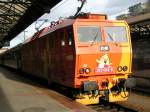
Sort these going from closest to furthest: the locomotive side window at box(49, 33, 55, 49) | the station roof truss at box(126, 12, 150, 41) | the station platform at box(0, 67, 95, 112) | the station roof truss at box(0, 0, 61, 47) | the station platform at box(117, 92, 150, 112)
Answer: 1. the station platform at box(0, 67, 95, 112)
2. the station platform at box(117, 92, 150, 112)
3. the locomotive side window at box(49, 33, 55, 49)
4. the station roof truss at box(126, 12, 150, 41)
5. the station roof truss at box(0, 0, 61, 47)

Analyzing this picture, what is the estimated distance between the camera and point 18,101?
1373cm

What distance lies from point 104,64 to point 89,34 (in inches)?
45.0

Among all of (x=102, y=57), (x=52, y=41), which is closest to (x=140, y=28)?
(x=52, y=41)

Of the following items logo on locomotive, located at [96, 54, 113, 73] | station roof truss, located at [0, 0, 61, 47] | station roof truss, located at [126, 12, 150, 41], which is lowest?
logo on locomotive, located at [96, 54, 113, 73]

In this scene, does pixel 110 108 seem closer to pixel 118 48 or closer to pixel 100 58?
pixel 100 58

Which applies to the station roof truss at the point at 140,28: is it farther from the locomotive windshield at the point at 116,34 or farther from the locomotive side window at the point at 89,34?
the locomotive side window at the point at 89,34

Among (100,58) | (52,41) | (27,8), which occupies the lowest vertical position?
(100,58)

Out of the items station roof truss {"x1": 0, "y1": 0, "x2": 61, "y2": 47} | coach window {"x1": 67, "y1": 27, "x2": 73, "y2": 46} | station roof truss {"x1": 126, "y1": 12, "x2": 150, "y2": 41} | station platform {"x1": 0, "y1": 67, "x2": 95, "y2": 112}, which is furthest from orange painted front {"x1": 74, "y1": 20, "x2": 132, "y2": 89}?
station roof truss {"x1": 0, "y1": 0, "x2": 61, "y2": 47}

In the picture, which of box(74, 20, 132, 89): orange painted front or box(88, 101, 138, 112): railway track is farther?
box(74, 20, 132, 89): orange painted front

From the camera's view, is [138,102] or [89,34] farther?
[138,102]

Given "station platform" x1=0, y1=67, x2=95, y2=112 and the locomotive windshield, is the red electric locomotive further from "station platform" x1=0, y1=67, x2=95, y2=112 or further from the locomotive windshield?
"station platform" x1=0, y1=67, x2=95, y2=112

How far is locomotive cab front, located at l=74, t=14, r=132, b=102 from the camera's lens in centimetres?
1352

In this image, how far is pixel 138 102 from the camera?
15391mm

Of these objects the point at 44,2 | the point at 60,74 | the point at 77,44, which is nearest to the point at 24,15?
the point at 44,2
